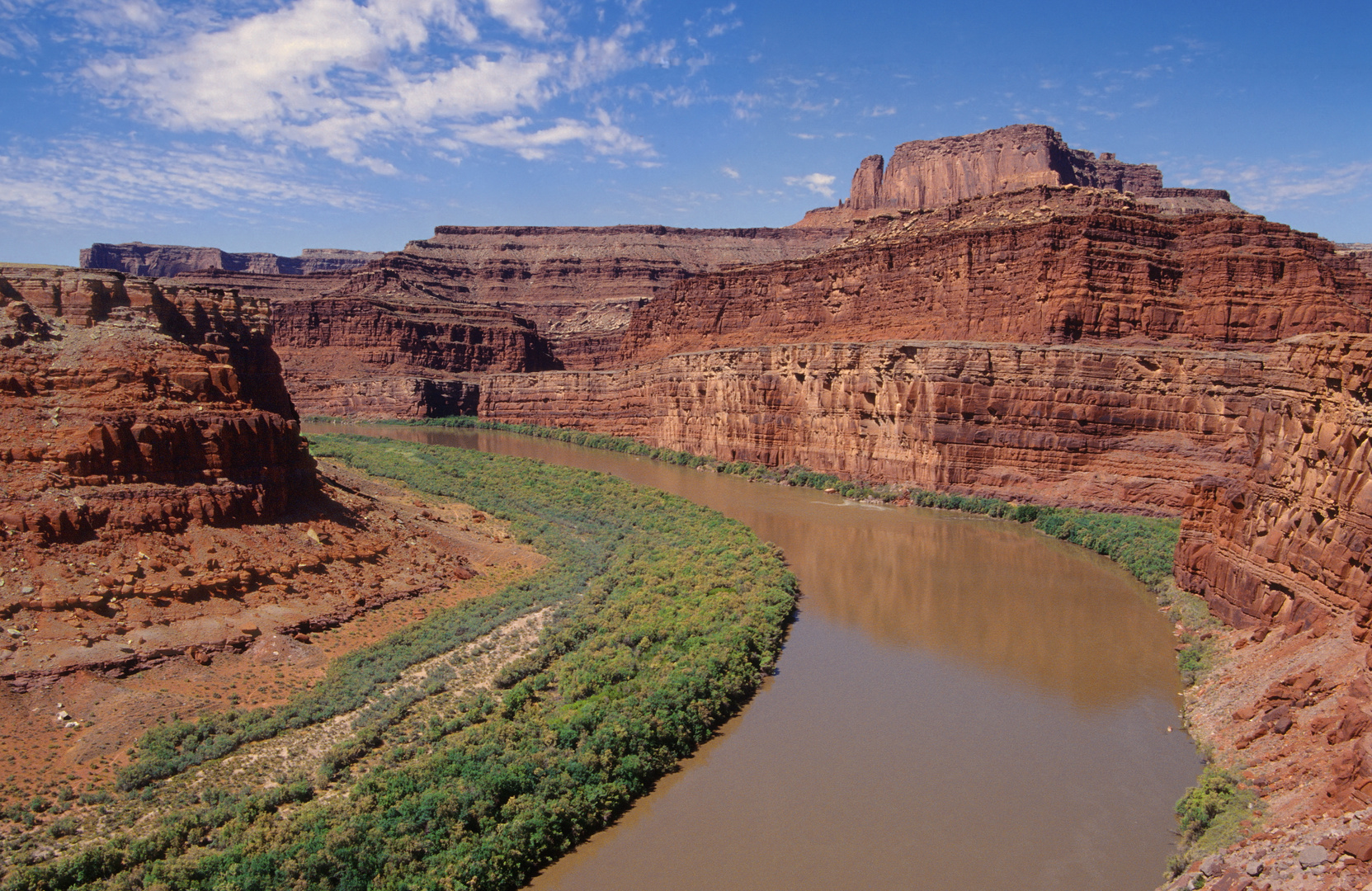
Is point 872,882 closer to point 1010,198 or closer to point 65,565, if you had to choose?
point 65,565

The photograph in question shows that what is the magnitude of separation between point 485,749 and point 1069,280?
33.3 metres

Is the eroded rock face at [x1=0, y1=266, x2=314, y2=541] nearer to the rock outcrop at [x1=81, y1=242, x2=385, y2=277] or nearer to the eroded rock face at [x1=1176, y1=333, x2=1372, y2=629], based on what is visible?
the eroded rock face at [x1=1176, y1=333, x2=1372, y2=629]

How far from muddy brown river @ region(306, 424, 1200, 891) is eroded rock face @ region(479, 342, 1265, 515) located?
27.8 ft

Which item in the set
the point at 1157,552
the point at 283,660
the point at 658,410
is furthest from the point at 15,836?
the point at 658,410

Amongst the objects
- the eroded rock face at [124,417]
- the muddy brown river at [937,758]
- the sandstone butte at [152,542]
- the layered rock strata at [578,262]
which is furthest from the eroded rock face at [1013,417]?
the layered rock strata at [578,262]

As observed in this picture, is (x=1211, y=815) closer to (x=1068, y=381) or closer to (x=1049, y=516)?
(x=1049, y=516)

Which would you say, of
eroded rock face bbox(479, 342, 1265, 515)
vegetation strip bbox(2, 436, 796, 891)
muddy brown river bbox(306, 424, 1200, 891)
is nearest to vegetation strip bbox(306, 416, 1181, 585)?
eroded rock face bbox(479, 342, 1265, 515)

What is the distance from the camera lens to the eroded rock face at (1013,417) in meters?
30.2

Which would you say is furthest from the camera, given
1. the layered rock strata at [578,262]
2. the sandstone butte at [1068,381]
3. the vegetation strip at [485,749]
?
the layered rock strata at [578,262]

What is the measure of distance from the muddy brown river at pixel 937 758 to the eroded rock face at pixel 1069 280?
52.6 ft

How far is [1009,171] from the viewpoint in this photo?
3302 inches

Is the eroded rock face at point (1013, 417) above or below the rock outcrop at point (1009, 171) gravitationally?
below

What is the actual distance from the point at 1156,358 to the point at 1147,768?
73.7 ft

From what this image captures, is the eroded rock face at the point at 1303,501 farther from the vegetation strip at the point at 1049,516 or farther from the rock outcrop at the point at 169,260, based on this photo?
the rock outcrop at the point at 169,260
